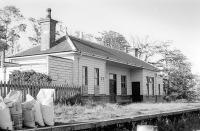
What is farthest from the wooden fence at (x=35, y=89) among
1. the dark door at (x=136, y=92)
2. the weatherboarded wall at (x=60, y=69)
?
the dark door at (x=136, y=92)

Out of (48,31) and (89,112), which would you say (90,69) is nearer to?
(48,31)

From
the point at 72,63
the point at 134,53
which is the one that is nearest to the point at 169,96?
the point at 134,53

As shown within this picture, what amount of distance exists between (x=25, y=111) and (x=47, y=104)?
552 millimetres

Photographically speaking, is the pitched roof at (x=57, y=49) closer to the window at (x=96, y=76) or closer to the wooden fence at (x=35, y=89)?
the window at (x=96, y=76)

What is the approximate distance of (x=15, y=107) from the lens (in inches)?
239

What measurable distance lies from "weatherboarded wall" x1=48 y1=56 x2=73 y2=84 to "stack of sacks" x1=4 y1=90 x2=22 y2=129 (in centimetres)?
1233

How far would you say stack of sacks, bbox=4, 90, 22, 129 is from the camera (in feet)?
19.7

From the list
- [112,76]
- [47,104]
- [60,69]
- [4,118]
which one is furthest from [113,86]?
[4,118]

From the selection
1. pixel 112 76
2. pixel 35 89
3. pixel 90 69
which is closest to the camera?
pixel 35 89

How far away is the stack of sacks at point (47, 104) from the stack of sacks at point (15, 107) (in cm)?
70

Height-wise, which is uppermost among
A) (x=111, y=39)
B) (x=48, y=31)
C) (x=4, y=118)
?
(x=111, y=39)

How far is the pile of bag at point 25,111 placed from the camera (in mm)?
5777

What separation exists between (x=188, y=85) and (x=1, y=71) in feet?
85.5

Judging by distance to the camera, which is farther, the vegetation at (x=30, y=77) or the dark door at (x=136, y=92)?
the dark door at (x=136, y=92)
